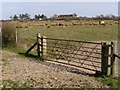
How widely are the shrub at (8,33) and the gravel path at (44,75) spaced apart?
266 inches

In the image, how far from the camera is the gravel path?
41.4 feet

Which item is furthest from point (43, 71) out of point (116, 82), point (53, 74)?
point (116, 82)

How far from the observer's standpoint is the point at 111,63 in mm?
14234

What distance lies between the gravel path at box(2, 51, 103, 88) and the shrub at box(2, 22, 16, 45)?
676 centimetres

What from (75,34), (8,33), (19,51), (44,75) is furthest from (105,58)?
(75,34)

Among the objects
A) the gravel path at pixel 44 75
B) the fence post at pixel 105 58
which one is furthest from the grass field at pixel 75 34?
the fence post at pixel 105 58

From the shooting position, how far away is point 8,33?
24.6m

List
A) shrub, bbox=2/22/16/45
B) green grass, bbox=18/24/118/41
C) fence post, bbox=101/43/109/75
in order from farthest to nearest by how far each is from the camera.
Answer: green grass, bbox=18/24/118/41 < shrub, bbox=2/22/16/45 < fence post, bbox=101/43/109/75

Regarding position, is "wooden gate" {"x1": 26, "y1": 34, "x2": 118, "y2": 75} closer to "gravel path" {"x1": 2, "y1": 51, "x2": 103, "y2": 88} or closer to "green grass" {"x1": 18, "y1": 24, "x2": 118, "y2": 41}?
"gravel path" {"x1": 2, "y1": 51, "x2": 103, "y2": 88}

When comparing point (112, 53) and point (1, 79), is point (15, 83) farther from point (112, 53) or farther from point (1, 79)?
point (112, 53)

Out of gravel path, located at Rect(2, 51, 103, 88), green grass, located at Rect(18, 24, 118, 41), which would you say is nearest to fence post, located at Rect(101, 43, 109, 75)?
gravel path, located at Rect(2, 51, 103, 88)

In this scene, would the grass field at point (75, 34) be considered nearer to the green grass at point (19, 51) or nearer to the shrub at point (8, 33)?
the shrub at point (8, 33)

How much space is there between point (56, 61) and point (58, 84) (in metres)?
5.56

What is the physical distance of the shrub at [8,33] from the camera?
962 inches
